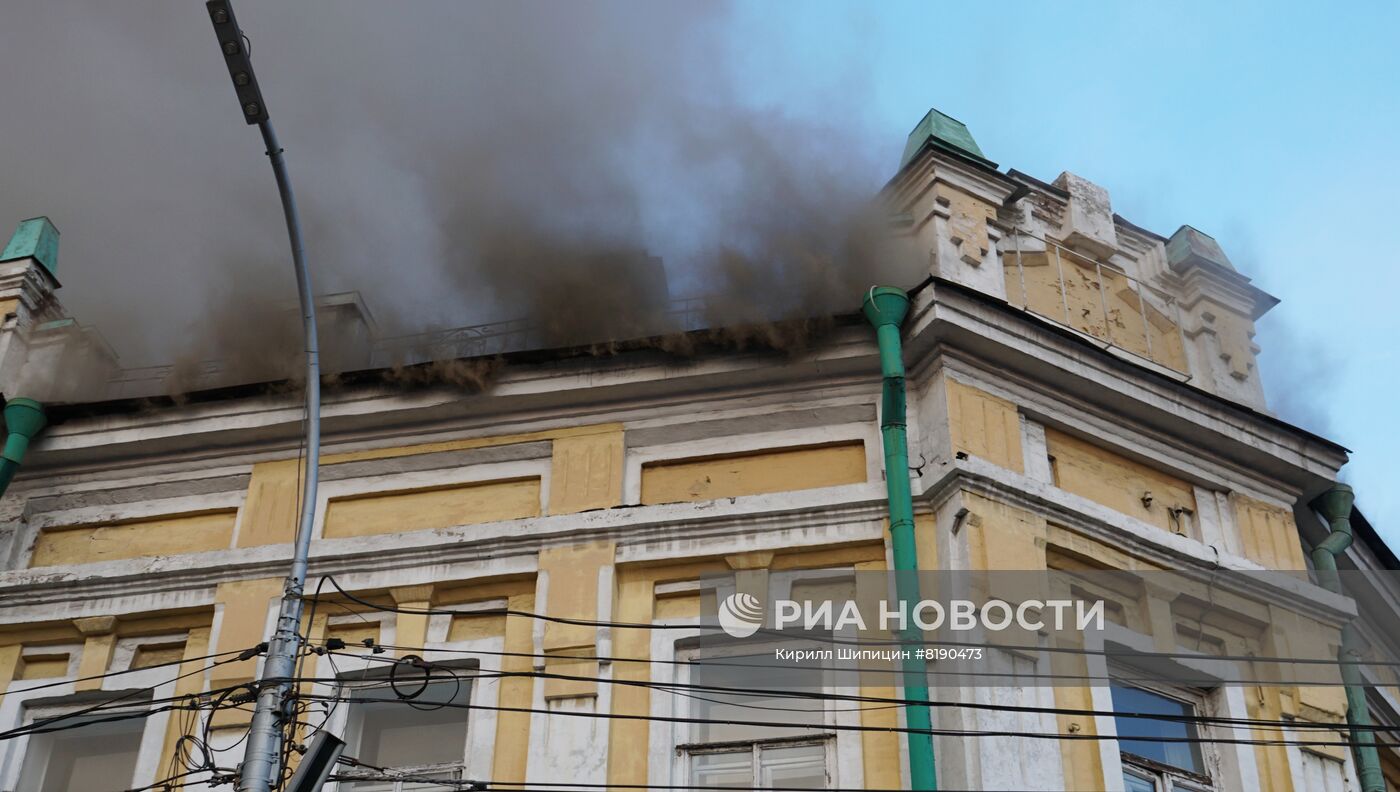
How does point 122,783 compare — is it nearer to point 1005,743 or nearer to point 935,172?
point 1005,743

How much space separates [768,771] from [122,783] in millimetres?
Result: 4485

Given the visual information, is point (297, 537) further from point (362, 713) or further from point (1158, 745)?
point (1158, 745)

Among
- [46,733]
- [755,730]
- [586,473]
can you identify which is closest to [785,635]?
[755,730]

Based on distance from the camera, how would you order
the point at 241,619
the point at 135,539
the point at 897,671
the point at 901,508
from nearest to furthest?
1. the point at 897,671
2. the point at 901,508
3. the point at 241,619
4. the point at 135,539

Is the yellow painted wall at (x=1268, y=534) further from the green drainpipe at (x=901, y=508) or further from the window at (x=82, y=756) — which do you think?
the window at (x=82, y=756)

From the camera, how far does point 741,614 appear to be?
11.5 meters

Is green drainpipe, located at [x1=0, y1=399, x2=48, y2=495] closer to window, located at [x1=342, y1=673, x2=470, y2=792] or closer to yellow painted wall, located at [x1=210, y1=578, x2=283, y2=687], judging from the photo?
yellow painted wall, located at [x1=210, y1=578, x2=283, y2=687]

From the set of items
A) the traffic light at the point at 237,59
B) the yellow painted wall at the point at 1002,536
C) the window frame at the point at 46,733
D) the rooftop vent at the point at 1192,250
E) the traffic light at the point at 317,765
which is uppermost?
the rooftop vent at the point at 1192,250

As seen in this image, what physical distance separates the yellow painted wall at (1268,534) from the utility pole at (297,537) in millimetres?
6539

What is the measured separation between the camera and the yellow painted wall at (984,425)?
11602 millimetres

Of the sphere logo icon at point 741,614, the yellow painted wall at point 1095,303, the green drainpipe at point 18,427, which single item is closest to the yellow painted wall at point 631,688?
the sphere logo icon at point 741,614

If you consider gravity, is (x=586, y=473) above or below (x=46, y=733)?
above

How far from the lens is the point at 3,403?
530 inches

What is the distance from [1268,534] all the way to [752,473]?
3756mm
